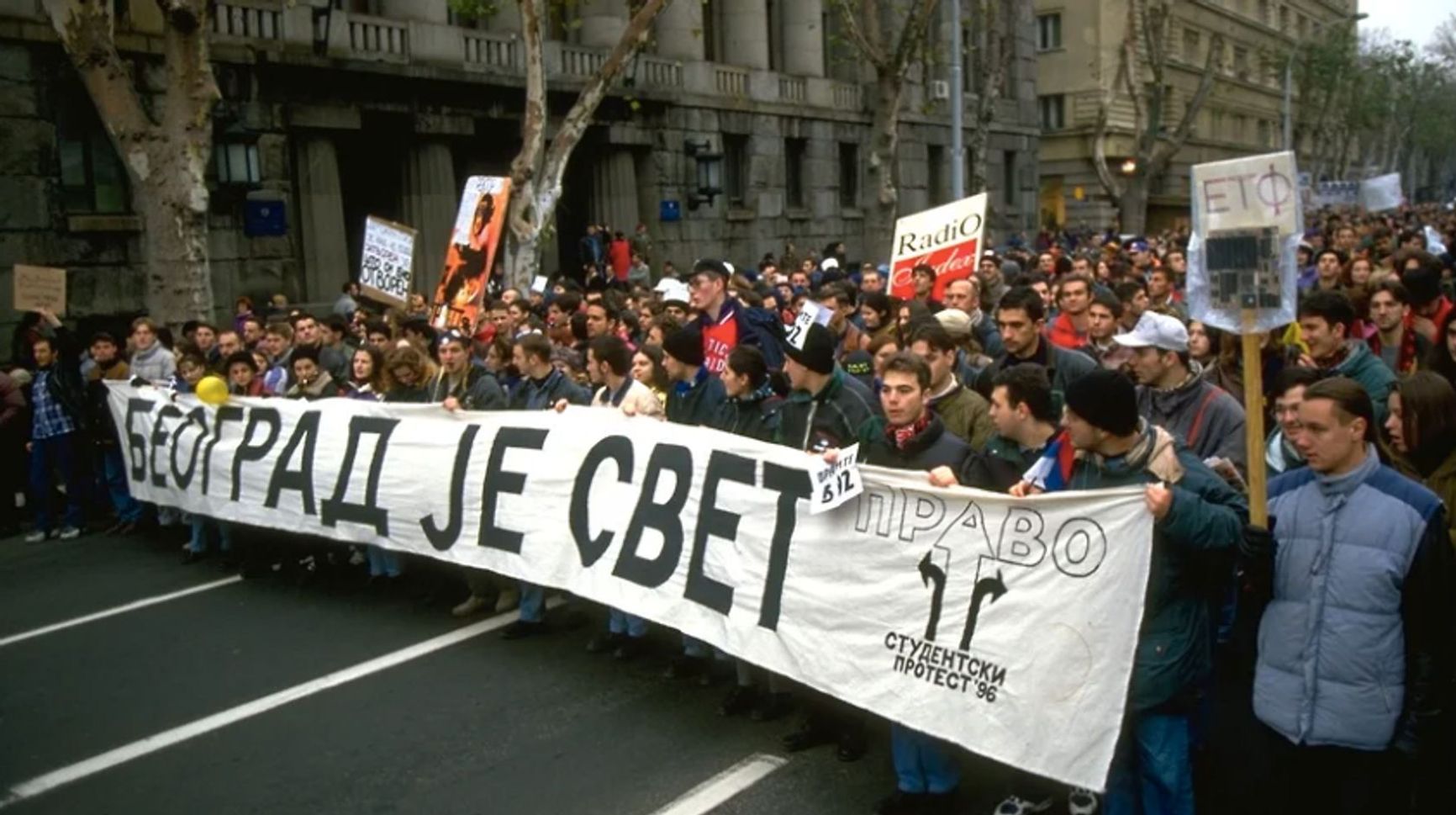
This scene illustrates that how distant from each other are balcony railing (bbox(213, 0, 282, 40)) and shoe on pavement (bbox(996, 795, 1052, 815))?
52.1ft

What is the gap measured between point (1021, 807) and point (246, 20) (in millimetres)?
16509

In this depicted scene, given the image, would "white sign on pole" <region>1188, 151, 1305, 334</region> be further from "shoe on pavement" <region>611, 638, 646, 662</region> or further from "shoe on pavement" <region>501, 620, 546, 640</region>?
"shoe on pavement" <region>501, 620, 546, 640</region>

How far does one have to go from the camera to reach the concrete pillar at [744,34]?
2762cm

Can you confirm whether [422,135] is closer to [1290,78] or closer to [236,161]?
→ [236,161]

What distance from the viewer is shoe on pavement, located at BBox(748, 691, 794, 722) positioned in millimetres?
5875

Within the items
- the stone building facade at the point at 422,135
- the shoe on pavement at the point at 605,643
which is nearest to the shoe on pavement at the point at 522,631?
the shoe on pavement at the point at 605,643

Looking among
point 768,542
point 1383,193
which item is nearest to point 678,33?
point 1383,193

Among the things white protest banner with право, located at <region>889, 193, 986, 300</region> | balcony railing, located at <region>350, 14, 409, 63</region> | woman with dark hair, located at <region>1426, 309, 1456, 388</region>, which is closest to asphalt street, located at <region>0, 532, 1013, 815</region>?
woman with dark hair, located at <region>1426, 309, 1456, 388</region>

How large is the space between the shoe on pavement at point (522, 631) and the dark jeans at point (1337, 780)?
14.0 feet

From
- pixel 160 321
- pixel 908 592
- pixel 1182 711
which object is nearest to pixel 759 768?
pixel 908 592

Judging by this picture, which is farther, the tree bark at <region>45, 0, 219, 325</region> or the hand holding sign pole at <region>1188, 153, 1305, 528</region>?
the tree bark at <region>45, 0, 219, 325</region>

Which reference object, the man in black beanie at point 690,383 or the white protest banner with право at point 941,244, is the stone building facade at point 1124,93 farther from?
the man in black beanie at point 690,383

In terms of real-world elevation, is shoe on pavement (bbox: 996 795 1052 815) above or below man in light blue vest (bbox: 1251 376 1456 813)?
below

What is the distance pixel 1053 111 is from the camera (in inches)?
1955
